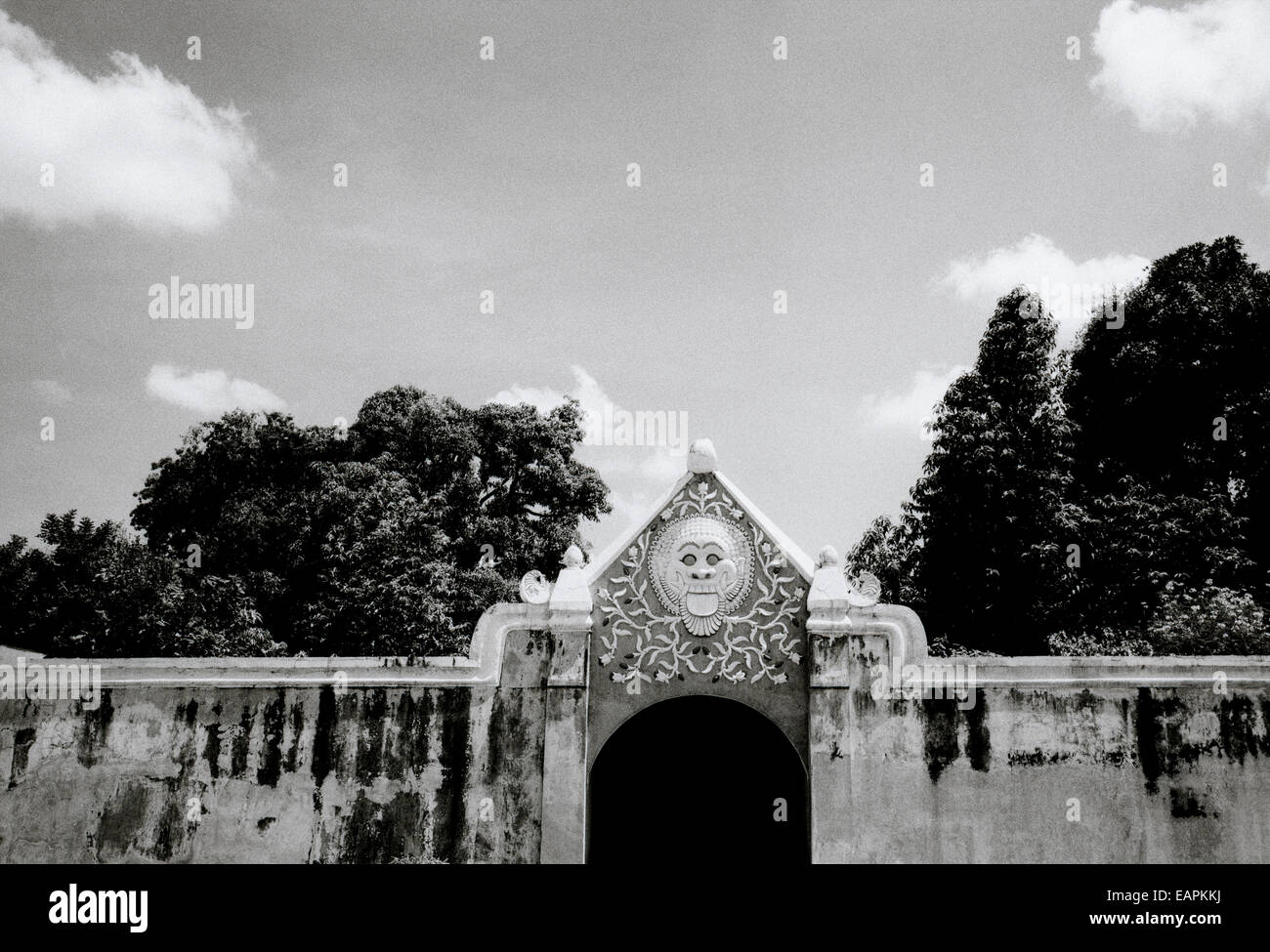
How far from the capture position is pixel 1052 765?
1016cm

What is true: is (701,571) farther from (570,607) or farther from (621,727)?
(621,727)

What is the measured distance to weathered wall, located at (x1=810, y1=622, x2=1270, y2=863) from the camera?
1004cm

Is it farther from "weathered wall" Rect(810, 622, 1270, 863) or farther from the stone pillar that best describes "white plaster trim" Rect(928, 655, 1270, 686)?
the stone pillar

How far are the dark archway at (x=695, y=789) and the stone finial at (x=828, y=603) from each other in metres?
1.14

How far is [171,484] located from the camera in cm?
2930

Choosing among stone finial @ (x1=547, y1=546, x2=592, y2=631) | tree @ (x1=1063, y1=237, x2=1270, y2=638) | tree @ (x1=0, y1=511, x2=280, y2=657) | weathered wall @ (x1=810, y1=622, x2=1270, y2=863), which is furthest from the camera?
tree @ (x1=1063, y1=237, x2=1270, y2=638)

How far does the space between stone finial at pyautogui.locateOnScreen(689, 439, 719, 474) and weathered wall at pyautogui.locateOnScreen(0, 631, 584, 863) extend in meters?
2.41

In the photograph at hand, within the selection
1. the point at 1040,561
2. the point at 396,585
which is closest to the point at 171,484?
the point at 396,585

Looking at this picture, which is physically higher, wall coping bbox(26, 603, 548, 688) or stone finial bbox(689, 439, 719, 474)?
stone finial bbox(689, 439, 719, 474)

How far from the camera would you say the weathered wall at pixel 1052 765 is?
395 inches

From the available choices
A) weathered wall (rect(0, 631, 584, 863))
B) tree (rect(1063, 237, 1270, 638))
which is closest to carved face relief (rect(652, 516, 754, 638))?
weathered wall (rect(0, 631, 584, 863))

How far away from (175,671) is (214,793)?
1.17 metres

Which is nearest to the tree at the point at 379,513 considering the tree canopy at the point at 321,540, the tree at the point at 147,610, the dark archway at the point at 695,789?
the tree canopy at the point at 321,540
